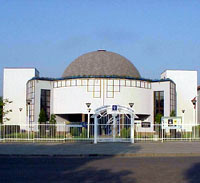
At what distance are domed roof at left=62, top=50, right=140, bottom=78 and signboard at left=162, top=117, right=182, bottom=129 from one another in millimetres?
26380

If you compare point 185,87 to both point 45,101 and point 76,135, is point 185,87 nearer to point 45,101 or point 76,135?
point 45,101

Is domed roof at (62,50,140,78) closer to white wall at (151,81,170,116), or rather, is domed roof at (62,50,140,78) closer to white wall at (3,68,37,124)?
white wall at (151,81,170,116)

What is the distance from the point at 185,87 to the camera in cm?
6544

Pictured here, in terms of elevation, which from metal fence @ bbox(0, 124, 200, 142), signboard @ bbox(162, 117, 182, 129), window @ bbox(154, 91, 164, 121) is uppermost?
window @ bbox(154, 91, 164, 121)

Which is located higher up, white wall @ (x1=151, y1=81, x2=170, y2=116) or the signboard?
white wall @ (x1=151, y1=81, x2=170, y2=116)

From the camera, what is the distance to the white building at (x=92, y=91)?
5128 cm

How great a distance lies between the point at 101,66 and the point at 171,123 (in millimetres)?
28320

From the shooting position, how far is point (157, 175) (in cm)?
1123

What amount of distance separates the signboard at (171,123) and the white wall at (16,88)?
38089mm

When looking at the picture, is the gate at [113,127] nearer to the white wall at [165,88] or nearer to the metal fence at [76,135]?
the metal fence at [76,135]

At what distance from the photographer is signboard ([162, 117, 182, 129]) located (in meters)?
29.6

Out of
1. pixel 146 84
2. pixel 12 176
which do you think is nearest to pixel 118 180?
pixel 12 176

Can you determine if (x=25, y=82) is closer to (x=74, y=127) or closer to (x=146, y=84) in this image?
(x=146, y=84)

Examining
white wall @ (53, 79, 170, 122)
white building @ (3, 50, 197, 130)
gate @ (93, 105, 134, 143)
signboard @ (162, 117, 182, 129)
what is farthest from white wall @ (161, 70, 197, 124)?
signboard @ (162, 117, 182, 129)
